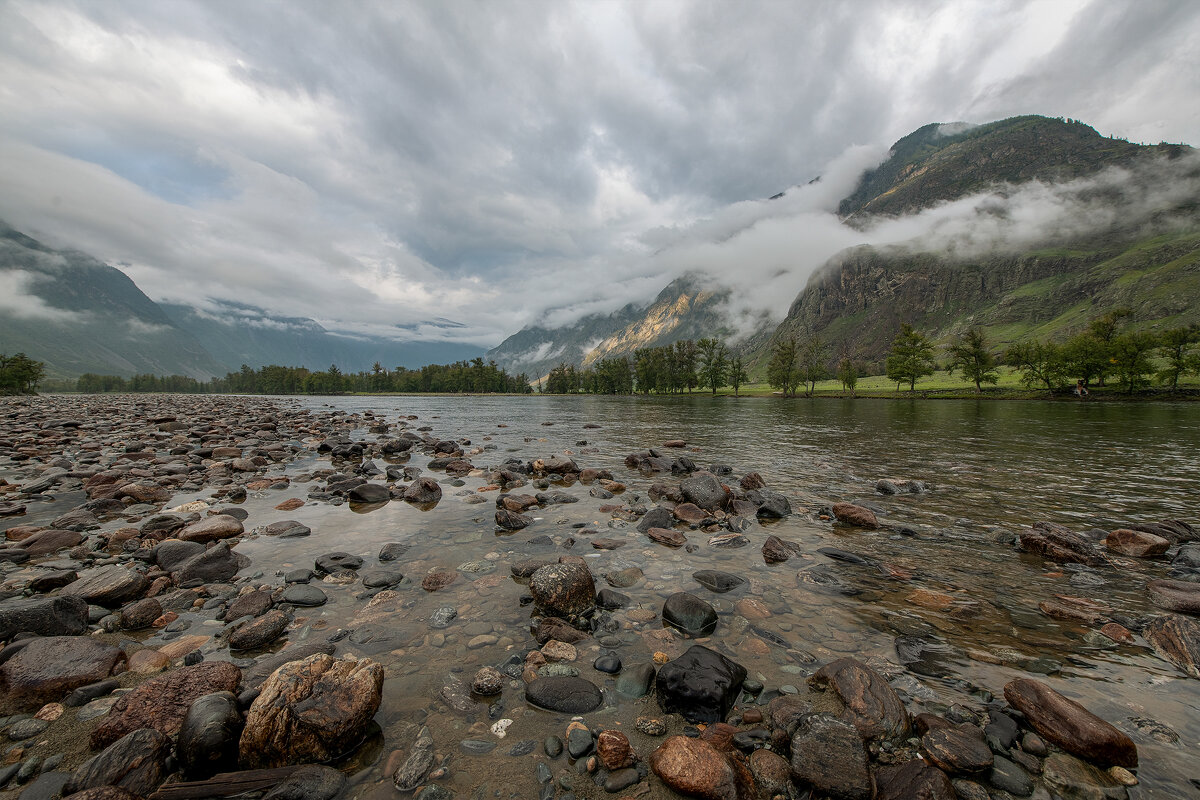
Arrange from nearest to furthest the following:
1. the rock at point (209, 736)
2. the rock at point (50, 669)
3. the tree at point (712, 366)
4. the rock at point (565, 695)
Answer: the rock at point (209, 736) → the rock at point (50, 669) → the rock at point (565, 695) → the tree at point (712, 366)

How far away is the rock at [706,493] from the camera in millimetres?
15212

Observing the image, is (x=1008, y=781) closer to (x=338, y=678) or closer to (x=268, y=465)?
(x=338, y=678)

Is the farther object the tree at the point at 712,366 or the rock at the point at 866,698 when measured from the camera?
the tree at the point at 712,366

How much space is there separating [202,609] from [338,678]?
505cm

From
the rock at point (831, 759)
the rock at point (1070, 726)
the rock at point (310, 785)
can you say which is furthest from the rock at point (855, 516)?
the rock at point (310, 785)

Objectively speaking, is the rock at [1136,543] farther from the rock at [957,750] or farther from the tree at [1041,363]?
the tree at [1041,363]

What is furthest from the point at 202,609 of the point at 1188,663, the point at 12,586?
the point at 1188,663

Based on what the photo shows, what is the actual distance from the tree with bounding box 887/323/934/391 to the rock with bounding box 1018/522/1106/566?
128 m

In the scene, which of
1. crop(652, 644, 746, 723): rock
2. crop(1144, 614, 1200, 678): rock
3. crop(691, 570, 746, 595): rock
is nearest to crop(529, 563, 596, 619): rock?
crop(652, 644, 746, 723): rock

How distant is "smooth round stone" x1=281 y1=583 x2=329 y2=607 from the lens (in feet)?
27.9

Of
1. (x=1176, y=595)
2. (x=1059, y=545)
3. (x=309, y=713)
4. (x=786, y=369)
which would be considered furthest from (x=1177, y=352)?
(x=309, y=713)

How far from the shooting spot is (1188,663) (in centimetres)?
650

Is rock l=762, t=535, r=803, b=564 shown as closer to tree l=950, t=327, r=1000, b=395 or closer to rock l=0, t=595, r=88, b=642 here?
rock l=0, t=595, r=88, b=642

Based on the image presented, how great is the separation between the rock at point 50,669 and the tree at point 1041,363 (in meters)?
133
